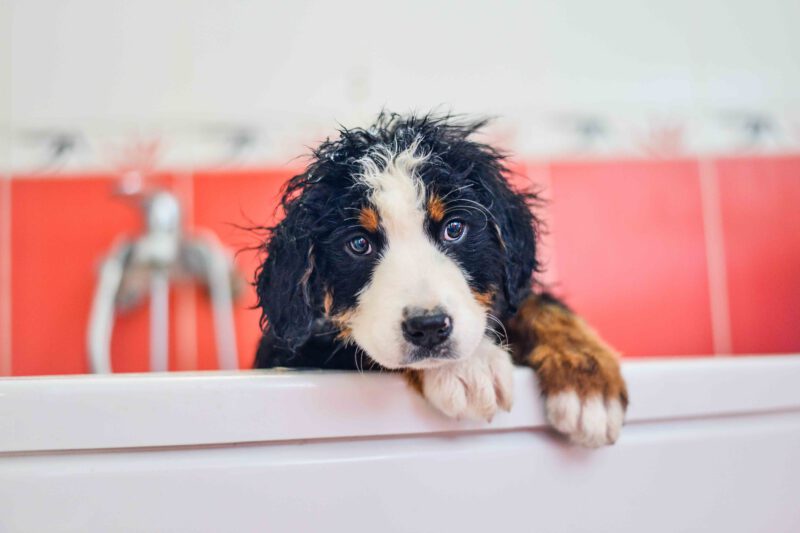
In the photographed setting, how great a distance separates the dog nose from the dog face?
5cm

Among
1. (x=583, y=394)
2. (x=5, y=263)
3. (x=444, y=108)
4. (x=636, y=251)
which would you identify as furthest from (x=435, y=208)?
(x=5, y=263)

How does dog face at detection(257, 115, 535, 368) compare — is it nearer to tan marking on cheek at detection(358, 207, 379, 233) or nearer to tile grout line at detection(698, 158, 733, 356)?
tan marking on cheek at detection(358, 207, 379, 233)

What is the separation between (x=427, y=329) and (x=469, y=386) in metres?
0.08

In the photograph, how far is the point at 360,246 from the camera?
0.82 meters

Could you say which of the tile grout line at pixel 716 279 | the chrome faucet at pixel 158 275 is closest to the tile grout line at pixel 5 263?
the chrome faucet at pixel 158 275

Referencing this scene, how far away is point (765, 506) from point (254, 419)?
0.64m

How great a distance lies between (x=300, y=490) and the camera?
0.65m

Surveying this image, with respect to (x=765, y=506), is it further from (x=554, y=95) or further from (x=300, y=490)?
(x=554, y=95)

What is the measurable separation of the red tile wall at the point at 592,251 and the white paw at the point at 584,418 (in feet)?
4.62

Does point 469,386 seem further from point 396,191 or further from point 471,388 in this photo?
point 396,191

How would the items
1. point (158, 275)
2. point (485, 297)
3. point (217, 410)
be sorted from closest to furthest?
point (217, 410), point (485, 297), point (158, 275)

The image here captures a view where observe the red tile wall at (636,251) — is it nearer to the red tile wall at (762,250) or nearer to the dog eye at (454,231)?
the red tile wall at (762,250)

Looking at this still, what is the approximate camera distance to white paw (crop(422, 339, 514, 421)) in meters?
0.68

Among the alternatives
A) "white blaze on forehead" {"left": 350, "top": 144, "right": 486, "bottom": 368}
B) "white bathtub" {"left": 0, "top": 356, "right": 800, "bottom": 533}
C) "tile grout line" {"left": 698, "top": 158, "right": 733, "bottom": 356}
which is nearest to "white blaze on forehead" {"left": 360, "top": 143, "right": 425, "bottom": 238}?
"white blaze on forehead" {"left": 350, "top": 144, "right": 486, "bottom": 368}
